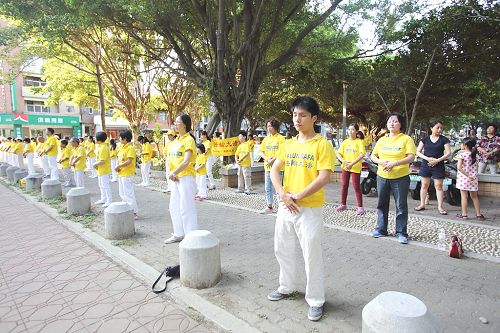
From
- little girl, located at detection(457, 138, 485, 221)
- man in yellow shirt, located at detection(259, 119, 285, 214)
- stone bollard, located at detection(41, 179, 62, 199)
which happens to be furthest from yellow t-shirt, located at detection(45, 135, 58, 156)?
little girl, located at detection(457, 138, 485, 221)

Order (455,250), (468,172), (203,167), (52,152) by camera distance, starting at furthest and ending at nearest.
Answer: (52,152), (203,167), (468,172), (455,250)

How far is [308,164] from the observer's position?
305 cm

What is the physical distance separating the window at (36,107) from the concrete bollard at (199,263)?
39.5 meters

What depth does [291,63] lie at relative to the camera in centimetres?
1566

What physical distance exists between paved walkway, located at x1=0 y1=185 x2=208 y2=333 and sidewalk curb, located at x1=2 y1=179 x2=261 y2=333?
90 millimetres

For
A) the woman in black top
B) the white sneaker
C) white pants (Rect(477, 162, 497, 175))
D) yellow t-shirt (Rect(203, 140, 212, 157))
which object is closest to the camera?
the white sneaker

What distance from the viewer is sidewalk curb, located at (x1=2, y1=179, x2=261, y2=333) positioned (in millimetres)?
3025

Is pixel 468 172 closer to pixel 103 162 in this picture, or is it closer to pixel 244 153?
pixel 244 153

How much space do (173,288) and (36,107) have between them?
1572 inches

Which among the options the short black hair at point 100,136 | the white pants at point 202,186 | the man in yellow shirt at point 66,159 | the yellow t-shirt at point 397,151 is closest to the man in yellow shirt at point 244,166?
the white pants at point 202,186

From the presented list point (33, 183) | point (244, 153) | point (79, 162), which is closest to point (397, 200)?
point (244, 153)

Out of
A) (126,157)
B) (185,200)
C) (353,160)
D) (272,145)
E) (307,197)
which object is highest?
(272,145)

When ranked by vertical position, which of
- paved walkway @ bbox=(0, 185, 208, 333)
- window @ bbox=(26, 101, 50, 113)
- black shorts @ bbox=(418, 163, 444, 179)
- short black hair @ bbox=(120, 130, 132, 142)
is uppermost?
window @ bbox=(26, 101, 50, 113)

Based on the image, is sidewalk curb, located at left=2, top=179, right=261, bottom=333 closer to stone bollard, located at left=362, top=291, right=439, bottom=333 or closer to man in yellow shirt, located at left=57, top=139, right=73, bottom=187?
stone bollard, located at left=362, top=291, right=439, bottom=333
